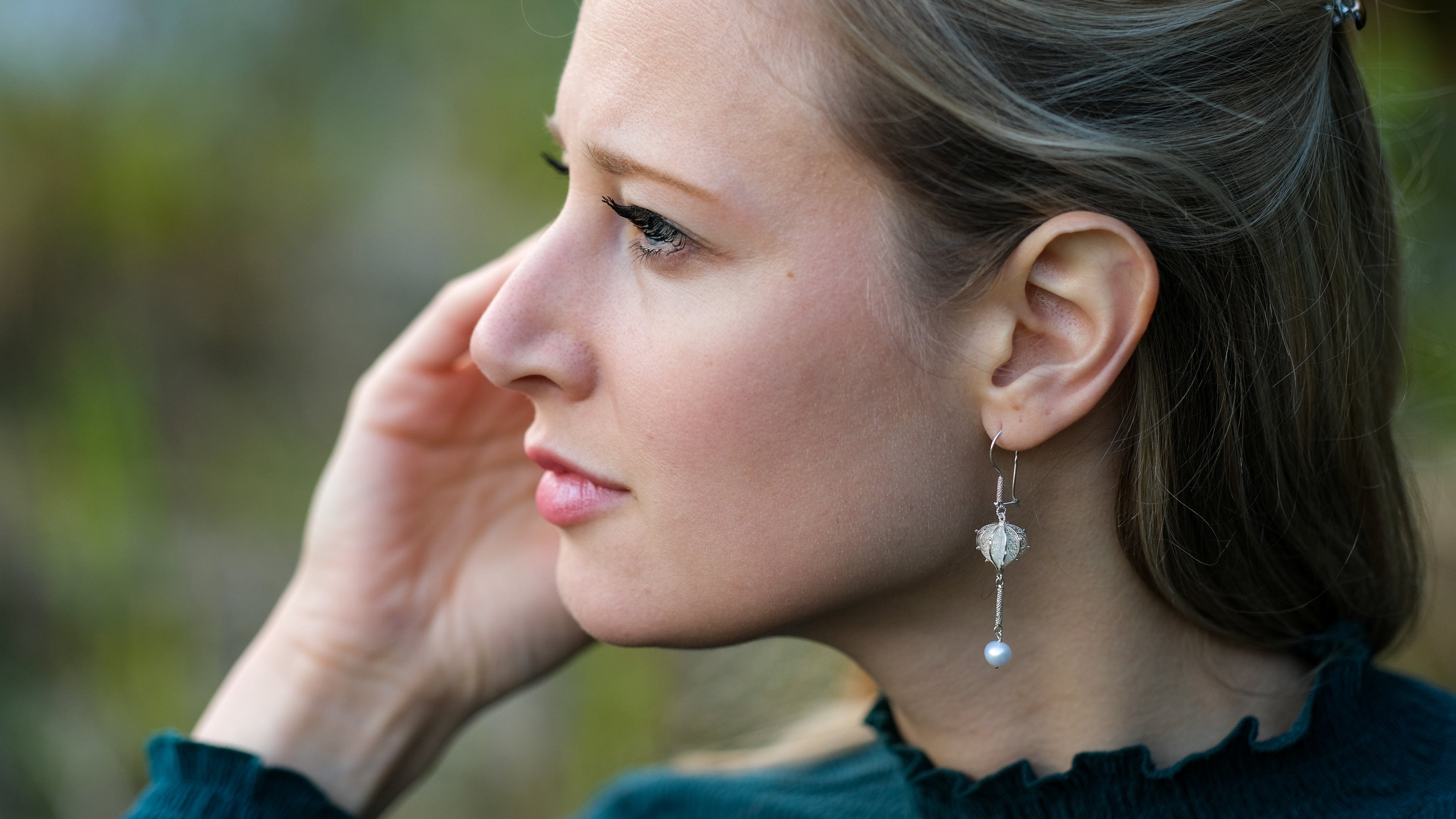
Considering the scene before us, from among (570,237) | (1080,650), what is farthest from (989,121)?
(1080,650)

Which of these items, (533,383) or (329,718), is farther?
(329,718)

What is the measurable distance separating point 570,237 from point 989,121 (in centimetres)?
52

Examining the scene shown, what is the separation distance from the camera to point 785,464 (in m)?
1.33

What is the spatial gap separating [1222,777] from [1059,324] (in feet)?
2.00

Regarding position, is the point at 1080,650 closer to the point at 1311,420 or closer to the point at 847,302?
the point at 1311,420

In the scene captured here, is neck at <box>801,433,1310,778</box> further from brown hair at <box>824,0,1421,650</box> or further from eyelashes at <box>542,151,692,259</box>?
eyelashes at <box>542,151,692,259</box>

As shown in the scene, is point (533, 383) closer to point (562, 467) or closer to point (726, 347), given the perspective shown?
point (562, 467)

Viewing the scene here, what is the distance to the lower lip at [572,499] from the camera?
143 centimetres

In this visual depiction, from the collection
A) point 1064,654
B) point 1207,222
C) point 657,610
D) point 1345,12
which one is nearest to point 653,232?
point 657,610

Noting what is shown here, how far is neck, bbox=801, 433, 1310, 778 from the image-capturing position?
145cm

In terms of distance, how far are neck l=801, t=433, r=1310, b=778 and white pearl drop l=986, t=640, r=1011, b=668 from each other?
99 millimetres

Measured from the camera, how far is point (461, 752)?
3465mm

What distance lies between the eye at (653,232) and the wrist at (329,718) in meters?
0.98


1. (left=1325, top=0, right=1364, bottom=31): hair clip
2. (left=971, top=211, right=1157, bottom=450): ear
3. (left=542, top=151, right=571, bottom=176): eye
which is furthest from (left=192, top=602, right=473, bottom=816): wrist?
(left=1325, top=0, right=1364, bottom=31): hair clip
